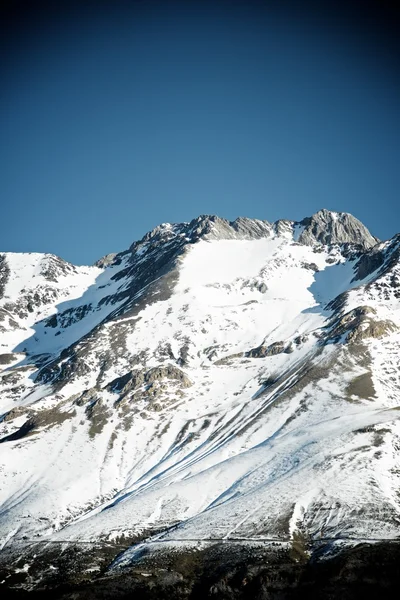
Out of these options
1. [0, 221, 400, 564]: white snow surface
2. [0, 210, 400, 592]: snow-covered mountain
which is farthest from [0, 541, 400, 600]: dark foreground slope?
[0, 221, 400, 564]: white snow surface

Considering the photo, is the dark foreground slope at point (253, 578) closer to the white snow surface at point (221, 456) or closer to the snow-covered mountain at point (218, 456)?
the snow-covered mountain at point (218, 456)

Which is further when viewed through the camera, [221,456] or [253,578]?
[221,456]

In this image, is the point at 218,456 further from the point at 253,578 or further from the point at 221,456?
the point at 253,578

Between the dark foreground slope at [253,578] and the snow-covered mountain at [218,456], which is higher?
the snow-covered mountain at [218,456]

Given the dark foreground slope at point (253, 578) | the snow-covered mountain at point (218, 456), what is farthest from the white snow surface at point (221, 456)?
the dark foreground slope at point (253, 578)

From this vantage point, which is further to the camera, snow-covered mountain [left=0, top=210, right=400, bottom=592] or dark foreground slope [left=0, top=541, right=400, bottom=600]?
snow-covered mountain [left=0, top=210, right=400, bottom=592]

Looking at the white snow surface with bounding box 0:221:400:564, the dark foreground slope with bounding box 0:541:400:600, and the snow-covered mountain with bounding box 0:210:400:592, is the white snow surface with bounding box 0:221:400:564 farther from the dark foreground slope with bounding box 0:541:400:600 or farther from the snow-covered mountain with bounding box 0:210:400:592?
the dark foreground slope with bounding box 0:541:400:600

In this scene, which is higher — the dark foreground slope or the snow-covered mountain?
the snow-covered mountain

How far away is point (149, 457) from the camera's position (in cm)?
14662

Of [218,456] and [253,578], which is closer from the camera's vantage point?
[253,578]

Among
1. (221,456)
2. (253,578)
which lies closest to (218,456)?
(221,456)

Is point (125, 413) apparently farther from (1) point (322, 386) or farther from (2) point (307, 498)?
(2) point (307, 498)

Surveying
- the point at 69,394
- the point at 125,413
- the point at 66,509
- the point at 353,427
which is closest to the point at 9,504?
the point at 66,509

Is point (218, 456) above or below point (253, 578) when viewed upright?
above
